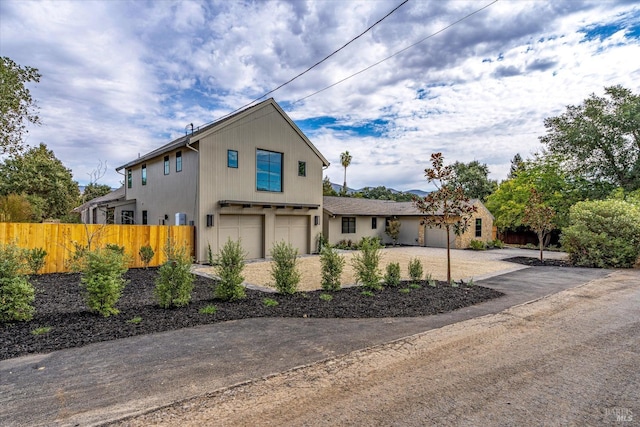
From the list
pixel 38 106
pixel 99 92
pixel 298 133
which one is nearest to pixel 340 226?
pixel 298 133

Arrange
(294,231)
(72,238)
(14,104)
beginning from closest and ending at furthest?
(72,238)
(14,104)
(294,231)

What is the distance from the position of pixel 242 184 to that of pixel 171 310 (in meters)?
8.94

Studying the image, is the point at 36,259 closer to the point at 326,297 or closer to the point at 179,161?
the point at 179,161

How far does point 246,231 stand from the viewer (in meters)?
15.0

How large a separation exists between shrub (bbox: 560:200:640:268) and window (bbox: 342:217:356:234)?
1171 centimetres

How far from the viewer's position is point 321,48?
10.3 m

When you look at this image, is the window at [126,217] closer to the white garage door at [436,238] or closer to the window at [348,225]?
the window at [348,225]

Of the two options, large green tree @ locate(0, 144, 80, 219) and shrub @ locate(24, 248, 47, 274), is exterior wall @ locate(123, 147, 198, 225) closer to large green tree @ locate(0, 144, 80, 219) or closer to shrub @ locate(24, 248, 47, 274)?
shrub @ locate(24, 248, 47, 274)

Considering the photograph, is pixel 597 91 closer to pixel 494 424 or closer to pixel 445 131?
pixel 445 131

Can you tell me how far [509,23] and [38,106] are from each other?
58.5ft

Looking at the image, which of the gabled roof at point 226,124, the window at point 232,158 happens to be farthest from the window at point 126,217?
the window at point 232,158

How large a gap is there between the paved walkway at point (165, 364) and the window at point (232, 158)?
383 inches

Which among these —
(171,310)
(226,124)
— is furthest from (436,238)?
(171,310)

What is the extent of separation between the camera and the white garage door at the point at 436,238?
22.8 meters
